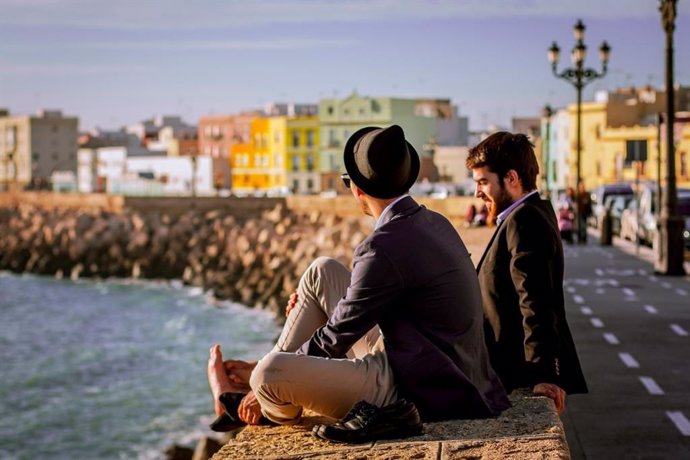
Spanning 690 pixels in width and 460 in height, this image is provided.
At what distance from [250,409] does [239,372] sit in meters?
0.64

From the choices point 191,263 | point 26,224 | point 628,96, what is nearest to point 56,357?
point 191,263

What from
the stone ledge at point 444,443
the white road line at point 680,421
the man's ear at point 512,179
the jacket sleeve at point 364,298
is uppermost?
the man's ear at point 512,179

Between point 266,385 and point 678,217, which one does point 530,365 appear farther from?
point 678,217

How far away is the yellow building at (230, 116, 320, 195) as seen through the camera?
303ft

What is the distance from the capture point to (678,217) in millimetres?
20266

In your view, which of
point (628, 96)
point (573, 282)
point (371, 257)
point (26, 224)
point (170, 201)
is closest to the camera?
point (371, 257)

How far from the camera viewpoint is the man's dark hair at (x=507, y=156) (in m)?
6.32

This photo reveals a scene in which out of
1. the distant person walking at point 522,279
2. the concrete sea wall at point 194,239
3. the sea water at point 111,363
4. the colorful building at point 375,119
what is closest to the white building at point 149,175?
the colorful building at point 375,119

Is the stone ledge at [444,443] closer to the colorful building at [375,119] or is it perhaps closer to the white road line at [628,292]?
the white road line at [628,292]

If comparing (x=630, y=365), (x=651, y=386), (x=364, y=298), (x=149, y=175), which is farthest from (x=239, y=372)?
(x=149, y=175)

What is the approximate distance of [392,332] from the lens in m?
5.48

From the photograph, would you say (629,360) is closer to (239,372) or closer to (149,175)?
(239,372)

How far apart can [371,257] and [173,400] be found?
2298cm

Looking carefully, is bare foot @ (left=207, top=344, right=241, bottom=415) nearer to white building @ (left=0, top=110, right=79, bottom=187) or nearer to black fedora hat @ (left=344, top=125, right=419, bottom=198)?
black fedora hat @ (left=344, top=125, right=419, bottom=198)
